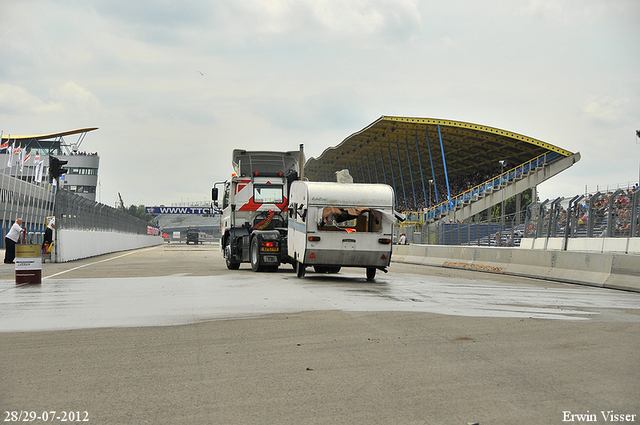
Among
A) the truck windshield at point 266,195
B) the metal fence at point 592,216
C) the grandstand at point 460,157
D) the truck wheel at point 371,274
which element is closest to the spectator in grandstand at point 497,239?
the metal fence at point 592,216

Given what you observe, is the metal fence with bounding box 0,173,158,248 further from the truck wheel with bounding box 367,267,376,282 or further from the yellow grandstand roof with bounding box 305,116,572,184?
the yellow grandstand roof with bounding box 305,116,572,184

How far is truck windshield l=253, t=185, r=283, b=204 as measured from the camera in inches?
864

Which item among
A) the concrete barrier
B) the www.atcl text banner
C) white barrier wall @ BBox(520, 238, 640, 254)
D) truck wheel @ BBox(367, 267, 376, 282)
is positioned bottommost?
truck wheel @ BBox(367, 267, 376, 282)

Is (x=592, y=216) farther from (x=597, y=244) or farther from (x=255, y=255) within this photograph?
(x=255, y=255)

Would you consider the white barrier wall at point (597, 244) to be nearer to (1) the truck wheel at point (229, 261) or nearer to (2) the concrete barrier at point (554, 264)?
(2) the concrete barrier at point (554, 264)

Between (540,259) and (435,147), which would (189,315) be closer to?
(540,259)

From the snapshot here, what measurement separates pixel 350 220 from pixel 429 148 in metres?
46.9

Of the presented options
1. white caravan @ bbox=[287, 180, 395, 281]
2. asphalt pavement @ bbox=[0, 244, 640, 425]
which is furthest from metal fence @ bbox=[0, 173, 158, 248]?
asphalt pavement @ bbox=[0, 244, 640, 425]

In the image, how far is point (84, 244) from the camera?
108ft

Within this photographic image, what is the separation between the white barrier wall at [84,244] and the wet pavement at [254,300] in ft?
36.6

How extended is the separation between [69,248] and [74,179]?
10799 centimetres

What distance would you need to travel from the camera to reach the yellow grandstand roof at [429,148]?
201ft

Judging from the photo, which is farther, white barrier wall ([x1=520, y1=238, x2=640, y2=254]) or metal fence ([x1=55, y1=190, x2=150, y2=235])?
metal fence ([x1=55, y1=190, x2=150, y2=235])

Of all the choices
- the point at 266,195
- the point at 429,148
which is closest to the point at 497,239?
the point at 266,195
